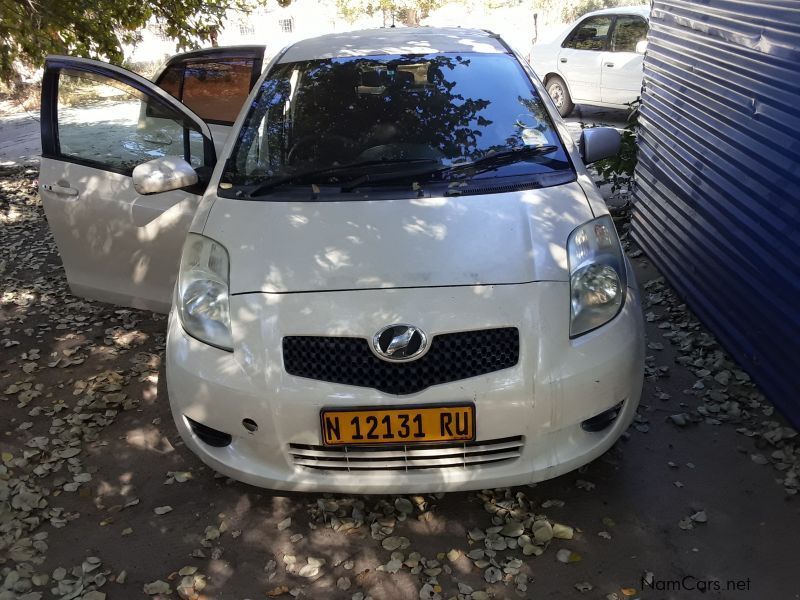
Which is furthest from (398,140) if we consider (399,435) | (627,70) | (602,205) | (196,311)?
(627,70)

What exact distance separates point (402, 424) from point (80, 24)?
5.80 m

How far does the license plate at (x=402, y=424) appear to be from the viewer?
2.36 metres

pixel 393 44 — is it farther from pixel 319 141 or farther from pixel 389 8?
pixel 389 8

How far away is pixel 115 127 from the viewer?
4230mm

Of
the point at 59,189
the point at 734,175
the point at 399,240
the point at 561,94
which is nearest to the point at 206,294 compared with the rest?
the point at 399,240

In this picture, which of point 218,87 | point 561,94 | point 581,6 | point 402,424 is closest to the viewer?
point 402,424

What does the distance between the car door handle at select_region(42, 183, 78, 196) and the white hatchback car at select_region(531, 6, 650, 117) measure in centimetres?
661

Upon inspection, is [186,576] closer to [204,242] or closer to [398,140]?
[204,242]

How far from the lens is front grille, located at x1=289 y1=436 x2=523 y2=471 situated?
2.45 meters

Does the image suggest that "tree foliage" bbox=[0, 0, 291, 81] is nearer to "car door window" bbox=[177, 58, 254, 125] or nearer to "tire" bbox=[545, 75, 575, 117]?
"car door window" bbox=[177, 58, 254, 125]

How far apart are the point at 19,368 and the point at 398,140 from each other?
8.40 ft

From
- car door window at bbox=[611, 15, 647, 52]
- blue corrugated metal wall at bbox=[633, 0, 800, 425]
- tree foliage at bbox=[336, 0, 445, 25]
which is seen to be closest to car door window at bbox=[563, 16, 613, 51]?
car door window at bbox=[611, 15, 647, 52]

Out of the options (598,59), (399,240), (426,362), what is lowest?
(598,59)

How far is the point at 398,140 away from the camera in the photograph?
10.7 ft
